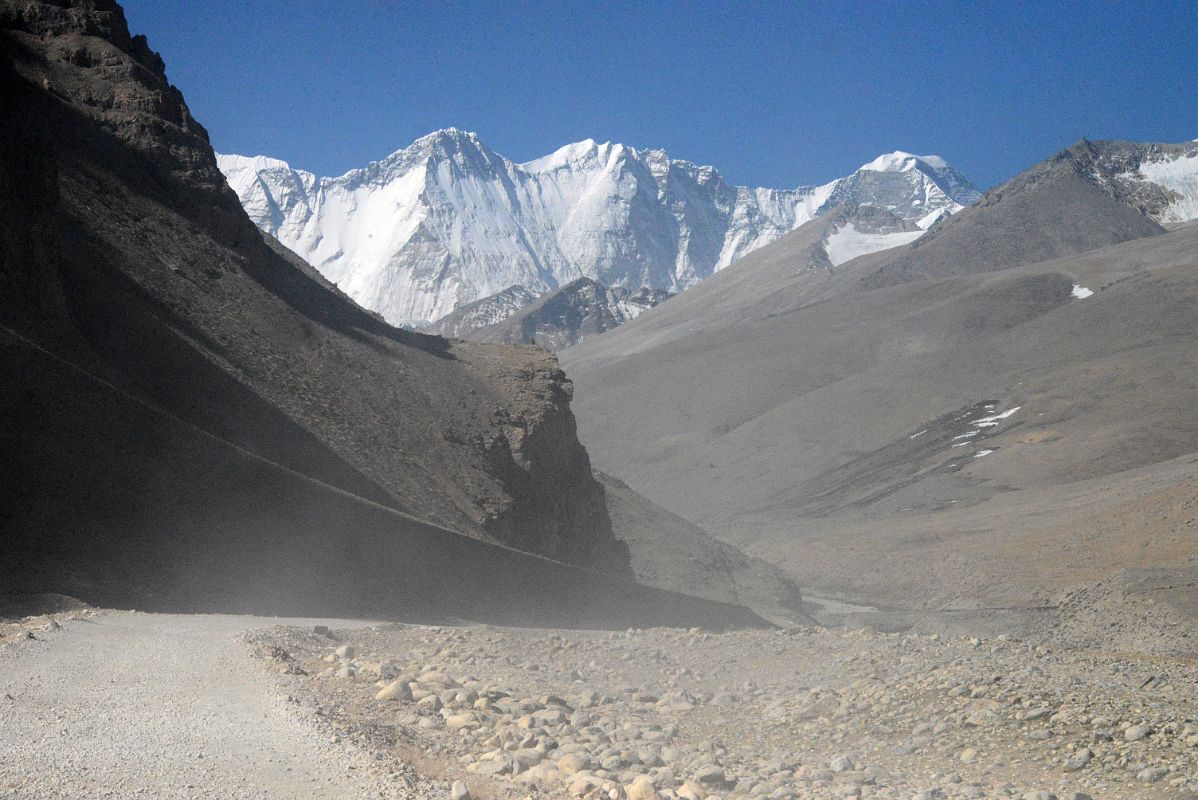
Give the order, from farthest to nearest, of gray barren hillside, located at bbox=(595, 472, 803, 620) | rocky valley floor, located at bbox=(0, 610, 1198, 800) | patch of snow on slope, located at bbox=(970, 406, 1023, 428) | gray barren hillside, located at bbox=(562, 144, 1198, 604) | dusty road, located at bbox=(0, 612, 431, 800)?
patch of snow on slope, located at bbox=(970, 406, 1023, 428) < gray barren hillside, located at bbox=(562, 144, 1198, 604) < gray barren hillside, located at bbox=(595, 472, 803, 620) < rocky valley floor, located at bbox=(0, 610, 1198, 800) < dusty road, located at bbox=(0, 612, 431, 800)

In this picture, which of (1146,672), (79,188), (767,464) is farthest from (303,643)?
(767,464)

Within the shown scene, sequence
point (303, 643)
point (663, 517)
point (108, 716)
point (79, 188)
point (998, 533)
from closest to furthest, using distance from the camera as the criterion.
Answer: point (108, 716) < point (303, 643) < point (79, 188) < point (663, 517) < point (998, 533)

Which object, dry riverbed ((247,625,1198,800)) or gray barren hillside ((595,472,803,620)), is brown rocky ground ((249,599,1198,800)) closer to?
dry riverbed ((247,625,1198,800))

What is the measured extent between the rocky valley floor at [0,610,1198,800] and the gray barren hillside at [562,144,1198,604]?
27.6 m

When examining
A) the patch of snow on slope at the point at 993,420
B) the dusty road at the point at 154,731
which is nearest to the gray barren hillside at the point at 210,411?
the dusty road at the point at 154,731

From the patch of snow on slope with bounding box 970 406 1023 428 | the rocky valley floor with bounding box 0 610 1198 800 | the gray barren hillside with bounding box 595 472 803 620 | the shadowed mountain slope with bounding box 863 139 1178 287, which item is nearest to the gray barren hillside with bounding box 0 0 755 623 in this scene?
the rocky valley floor with bounding box 0 610 1198 800

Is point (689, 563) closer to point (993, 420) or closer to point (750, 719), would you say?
point (750, 719)

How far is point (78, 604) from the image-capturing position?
1229 centimetres

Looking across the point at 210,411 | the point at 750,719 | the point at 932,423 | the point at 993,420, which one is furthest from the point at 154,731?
the point at 932,423

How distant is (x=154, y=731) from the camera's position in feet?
24.9

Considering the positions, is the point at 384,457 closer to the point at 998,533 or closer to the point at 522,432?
the point at 522,432

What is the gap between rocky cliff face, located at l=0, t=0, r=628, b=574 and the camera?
65.0 ft

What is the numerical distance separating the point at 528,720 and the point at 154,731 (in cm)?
314

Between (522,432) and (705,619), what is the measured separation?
7144 millimetres
